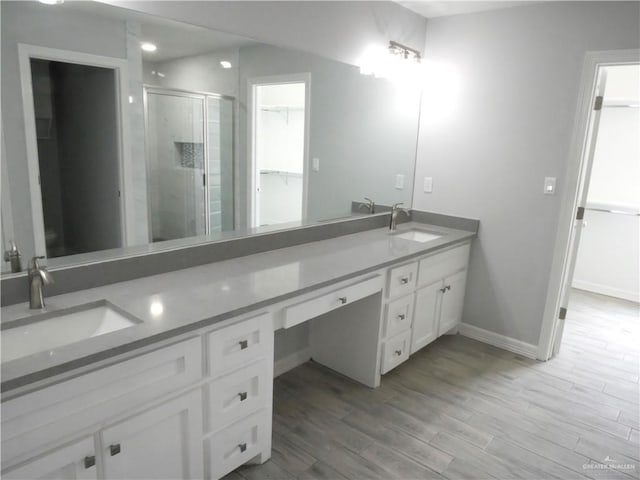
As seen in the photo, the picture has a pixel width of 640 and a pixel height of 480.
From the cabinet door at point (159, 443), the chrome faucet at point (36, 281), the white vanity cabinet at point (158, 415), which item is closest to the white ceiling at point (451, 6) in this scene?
the white vanity cabinet at point (158, 415)

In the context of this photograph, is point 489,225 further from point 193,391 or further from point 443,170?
point 193,391

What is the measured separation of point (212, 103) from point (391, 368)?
69.6 inches

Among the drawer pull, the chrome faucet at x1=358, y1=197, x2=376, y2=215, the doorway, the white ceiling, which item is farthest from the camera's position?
the chrome faucet at x1=358, y1=197, x2=376, y2=215

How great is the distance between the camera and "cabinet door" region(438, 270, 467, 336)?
9.79 ft

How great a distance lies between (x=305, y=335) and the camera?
9.05 ft

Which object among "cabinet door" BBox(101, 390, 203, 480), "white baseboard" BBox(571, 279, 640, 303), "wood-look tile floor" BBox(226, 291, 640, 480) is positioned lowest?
"wood-look tile floor" BBox(226, 291, 640, 480)

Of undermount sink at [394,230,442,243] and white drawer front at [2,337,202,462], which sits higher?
undermount sink at [394,230,442,243]

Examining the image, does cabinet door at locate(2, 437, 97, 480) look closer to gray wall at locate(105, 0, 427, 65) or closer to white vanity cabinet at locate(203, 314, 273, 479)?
white vanity cabinet at locate(203, 314, 273, 479)

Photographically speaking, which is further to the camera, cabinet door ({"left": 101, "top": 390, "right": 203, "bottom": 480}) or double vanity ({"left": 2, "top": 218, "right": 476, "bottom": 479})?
cabinet door ({"left": 101, "top": 390, "right": 203, "bottom": 480})

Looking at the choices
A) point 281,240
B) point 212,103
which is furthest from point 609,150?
point 212,103

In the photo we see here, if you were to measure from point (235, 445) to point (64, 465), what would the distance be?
0.67 meters

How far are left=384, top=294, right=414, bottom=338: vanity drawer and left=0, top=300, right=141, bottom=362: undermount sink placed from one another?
1.43 meters

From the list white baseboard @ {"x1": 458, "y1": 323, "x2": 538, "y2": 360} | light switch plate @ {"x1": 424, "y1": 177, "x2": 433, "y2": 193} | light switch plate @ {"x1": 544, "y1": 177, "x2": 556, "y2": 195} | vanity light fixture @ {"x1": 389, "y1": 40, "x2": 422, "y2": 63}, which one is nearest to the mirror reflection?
vanity light fixture @ {"x1": 389, "y1": 40, "x2": 422, "y2": 63}

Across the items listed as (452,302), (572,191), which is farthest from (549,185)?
(452,302)
